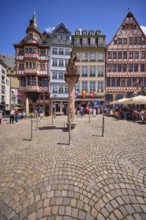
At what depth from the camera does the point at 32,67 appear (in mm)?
27359

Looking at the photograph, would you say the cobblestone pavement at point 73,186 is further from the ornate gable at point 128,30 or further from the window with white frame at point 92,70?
the ornate gable at point 128,30

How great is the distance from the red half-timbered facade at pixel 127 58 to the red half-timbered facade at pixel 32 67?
1417 centimetres

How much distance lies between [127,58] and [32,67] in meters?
21.0

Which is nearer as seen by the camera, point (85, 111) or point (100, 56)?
point (85, 111)

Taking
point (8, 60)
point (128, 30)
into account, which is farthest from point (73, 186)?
point (8, 60)

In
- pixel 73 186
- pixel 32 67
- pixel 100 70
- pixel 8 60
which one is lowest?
pixel 73 186

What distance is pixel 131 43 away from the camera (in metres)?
29.7

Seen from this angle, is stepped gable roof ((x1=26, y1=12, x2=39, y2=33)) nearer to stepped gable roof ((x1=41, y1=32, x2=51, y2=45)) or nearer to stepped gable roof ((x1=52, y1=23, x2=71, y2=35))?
stepped gable roof ((x1=41, y1=32, x2=51, y2=45))

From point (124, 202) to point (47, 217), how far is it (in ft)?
4.48

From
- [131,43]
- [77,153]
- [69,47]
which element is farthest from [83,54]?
[77,153]

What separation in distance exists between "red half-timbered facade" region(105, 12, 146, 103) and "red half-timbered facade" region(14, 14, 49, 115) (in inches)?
558

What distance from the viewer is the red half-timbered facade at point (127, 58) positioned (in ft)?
97.0

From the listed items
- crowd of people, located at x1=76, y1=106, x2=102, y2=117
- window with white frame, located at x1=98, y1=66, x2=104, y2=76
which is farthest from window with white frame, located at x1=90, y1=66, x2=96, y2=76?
crowd of people, located at x1=76, y1=106, x2=102, y2=117

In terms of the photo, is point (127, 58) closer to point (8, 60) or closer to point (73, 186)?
point (73, 186)
